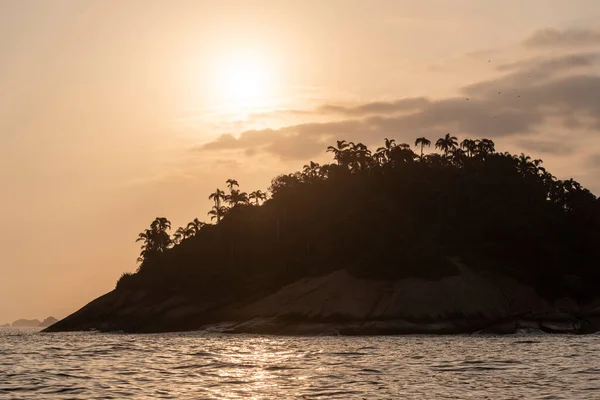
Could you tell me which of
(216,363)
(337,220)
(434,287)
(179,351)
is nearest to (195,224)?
(337,220)

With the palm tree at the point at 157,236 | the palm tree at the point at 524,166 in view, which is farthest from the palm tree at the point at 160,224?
the palm tree at the point at 524,166

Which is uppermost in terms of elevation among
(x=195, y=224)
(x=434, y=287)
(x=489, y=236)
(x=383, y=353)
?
(x=195, y=224)

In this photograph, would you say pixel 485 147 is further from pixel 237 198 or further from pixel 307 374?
pixel 307 374

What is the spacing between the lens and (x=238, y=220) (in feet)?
490

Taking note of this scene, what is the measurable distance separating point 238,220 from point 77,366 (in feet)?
340

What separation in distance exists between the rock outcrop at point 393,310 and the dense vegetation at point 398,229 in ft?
10.6

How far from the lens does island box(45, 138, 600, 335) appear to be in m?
105

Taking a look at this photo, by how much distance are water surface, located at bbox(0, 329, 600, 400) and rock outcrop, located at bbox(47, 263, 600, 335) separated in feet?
134

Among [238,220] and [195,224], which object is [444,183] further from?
[195,224]

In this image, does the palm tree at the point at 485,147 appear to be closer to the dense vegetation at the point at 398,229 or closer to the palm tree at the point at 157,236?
the dense vegetation at the point at 398,229

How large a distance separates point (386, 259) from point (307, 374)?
7417 centimetres

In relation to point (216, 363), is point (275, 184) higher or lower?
higher

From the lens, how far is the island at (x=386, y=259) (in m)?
105

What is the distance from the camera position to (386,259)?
376ft
